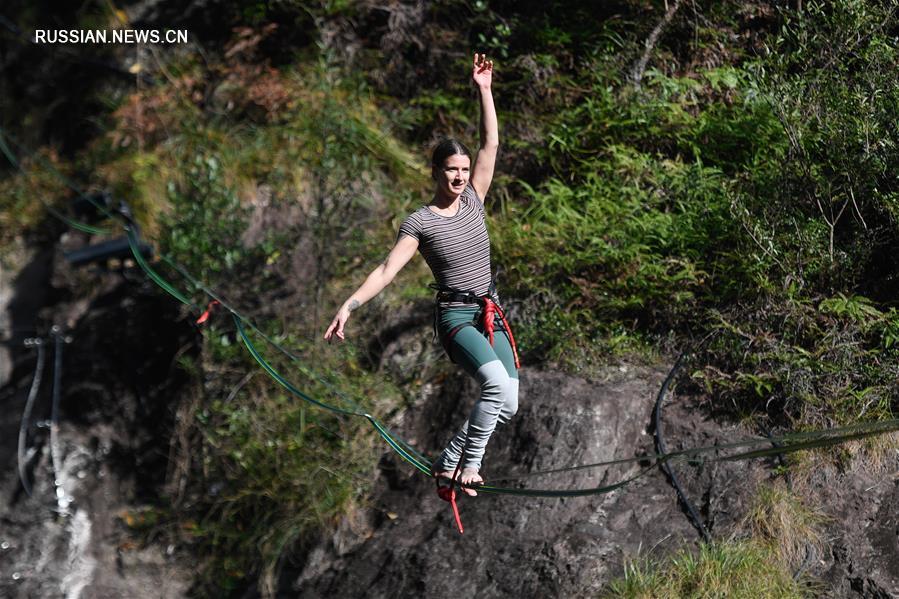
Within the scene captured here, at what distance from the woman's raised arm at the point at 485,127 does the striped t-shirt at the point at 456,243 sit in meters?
0.16

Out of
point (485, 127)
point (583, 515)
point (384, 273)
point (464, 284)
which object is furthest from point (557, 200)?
point (384, 273)

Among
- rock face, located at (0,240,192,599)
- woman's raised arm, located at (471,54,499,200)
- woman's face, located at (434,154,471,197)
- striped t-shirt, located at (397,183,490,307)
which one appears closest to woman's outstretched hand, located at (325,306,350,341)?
striped t-shirt, located at (397,183,490,307)

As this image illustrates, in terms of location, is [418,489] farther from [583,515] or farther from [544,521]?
[583,515]

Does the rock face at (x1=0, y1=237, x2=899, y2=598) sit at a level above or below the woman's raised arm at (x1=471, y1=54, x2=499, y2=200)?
below

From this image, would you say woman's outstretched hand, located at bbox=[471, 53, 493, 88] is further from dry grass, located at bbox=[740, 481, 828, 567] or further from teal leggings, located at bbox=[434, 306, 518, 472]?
dry grass, located at bbox=[740, 481, 828, 567]

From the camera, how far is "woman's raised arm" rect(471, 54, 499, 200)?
4570 millimetres

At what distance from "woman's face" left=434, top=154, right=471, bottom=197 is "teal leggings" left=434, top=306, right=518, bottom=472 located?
1.71 feet

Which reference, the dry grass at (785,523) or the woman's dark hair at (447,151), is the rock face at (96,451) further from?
the woman's dark hair at (447,151)

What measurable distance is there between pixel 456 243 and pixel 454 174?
299mm

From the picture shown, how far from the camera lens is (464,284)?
448 cm

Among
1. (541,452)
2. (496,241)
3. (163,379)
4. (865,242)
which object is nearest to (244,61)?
(163,379)

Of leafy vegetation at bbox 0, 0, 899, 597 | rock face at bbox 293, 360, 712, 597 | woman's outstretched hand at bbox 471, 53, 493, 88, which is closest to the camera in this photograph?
woman's outstretched hand at bbox 471, 53, 493, 88

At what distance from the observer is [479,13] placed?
8.30 m

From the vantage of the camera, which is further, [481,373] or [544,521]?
[544,521]
